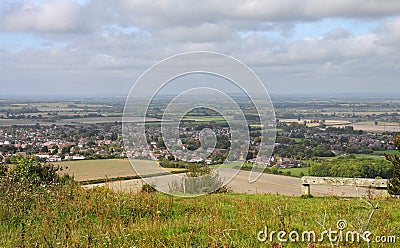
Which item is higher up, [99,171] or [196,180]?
[196,180]

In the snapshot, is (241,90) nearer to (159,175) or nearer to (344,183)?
(159,175)

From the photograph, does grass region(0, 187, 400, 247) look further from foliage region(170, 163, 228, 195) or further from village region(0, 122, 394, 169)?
foliage region(170, 163, 228, 195)

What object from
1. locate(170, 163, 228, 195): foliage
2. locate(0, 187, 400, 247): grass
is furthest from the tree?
locate(170, 163, 228, 195): foliage

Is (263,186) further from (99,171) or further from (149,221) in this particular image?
(149,221)

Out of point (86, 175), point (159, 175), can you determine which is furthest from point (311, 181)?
point (86, 175)

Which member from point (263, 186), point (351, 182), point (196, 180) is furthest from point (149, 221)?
point (263, 186)

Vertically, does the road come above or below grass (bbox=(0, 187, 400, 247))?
below
